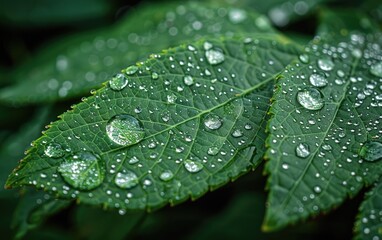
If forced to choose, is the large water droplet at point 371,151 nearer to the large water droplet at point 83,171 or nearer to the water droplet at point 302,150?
the water droplet at point 302,150

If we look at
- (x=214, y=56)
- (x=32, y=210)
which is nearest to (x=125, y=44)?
(x=214, y=56)

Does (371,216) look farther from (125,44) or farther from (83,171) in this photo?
(125,44)

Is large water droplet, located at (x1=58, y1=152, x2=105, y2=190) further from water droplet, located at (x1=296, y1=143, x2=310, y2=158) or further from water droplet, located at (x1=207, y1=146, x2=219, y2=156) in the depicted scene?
water droplet, located at (x1=296, y1=143, x2=310, y2=158)

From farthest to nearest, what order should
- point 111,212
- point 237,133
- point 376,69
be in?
point 111,212 < point 376,69 < point 237,133

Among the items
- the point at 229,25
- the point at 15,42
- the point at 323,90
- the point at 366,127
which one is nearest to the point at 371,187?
the point at 366,127

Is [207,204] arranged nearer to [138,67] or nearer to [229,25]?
[229,25]

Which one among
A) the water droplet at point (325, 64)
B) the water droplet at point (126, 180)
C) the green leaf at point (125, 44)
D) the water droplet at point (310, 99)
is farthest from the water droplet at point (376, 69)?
the water droplet at point (126, 180)

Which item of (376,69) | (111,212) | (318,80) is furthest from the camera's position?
(111,212)
